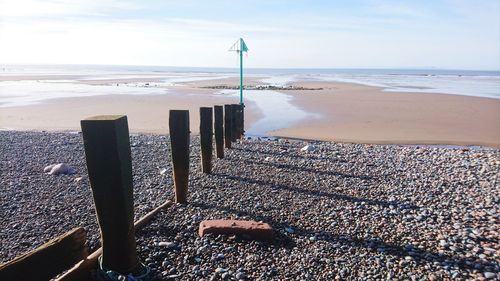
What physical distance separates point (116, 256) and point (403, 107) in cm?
2123

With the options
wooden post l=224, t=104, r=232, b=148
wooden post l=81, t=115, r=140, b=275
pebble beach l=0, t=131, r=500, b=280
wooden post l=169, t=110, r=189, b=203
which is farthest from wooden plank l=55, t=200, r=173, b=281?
wooden post l=224, t=104, r=232, b=148

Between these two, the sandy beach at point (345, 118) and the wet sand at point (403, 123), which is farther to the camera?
the sandy beach at point (345, 118)

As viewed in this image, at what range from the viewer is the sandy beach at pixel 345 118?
14.6 metres

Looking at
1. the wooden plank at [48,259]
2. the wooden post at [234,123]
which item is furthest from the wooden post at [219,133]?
the wooden plank at [48,259]

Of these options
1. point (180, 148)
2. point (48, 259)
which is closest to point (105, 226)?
point (48, 259)

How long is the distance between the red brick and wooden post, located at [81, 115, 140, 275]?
1.21 meters

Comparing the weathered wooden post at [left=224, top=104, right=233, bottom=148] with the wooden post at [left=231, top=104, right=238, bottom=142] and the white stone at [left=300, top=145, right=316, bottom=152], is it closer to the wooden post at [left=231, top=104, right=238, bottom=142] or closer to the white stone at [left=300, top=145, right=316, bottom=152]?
the wooden post at [left=231, top=104, right=238, bottom=142]

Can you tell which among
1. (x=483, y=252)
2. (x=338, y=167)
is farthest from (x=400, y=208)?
(x=338, y=167)

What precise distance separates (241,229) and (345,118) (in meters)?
14.4

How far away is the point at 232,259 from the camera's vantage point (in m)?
4.58

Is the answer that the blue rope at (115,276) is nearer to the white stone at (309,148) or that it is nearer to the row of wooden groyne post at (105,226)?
the row of wooden groyne post at (105,226)

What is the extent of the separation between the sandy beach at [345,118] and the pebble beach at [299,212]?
3857 millimetres

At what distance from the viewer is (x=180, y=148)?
21.3 ft

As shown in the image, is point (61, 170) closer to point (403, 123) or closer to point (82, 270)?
point (82, 270)
